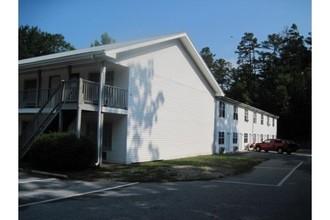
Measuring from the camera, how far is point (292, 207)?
25.2 ft

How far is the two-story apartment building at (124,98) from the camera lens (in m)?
14.9

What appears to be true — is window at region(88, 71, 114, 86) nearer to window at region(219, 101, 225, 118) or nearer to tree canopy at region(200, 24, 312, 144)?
window at region(219, 101, 225, 118)

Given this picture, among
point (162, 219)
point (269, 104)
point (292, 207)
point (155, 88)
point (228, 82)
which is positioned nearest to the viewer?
point (162, 219)

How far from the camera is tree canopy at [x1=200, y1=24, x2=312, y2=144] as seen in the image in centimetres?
5022

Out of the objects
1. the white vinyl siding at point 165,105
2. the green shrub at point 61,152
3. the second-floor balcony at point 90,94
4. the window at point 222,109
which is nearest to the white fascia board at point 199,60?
the white vinyl siding at point 165,105

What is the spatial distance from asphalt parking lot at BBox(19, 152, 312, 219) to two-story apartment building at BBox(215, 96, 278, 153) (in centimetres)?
1712

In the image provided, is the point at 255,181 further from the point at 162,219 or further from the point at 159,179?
the point at 162,219

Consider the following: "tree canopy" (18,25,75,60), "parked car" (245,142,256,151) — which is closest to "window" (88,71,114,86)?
"parked car" (245,142,256,151)

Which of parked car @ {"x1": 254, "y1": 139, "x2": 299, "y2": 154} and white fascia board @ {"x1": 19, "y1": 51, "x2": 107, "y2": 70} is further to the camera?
parked car @ {"x1": 254, "y1": 139, "x2": 299, "y2": 154}

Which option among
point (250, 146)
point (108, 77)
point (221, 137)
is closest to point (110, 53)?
point (108, 77)

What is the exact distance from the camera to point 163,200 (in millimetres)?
8258
